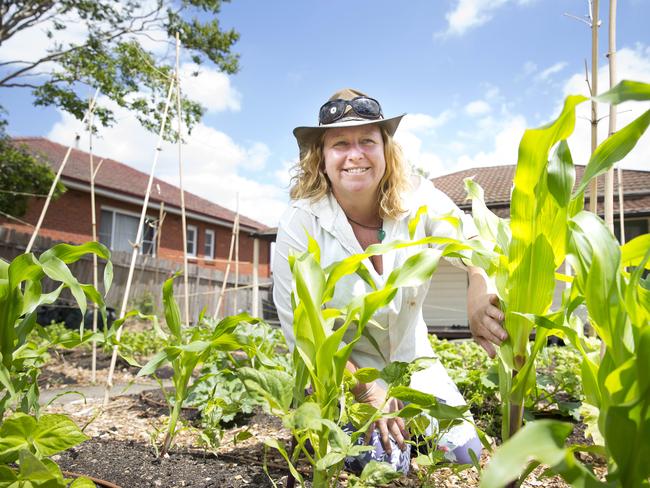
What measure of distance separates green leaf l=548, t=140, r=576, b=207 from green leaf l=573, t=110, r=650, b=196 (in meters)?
0.03

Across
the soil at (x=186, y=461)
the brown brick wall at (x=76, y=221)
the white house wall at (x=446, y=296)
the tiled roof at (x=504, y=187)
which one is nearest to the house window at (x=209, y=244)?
the brown brick wall at (x=76, y=221)

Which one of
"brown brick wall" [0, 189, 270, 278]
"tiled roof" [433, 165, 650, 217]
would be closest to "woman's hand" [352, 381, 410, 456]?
"tiled roof" [433, 165, 650, 217]

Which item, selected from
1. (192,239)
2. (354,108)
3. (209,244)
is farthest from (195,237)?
(354,108)

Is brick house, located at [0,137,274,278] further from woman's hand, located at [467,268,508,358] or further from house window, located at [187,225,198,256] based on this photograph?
woman's hand, located at [467,268,508,358]

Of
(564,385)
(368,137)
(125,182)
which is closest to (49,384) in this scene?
(368,137)

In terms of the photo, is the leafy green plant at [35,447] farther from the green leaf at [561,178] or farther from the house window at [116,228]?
the house window at [116,228]

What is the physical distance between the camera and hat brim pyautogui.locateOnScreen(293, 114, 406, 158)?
6.61ft

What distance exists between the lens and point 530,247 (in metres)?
0.97

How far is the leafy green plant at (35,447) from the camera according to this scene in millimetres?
920

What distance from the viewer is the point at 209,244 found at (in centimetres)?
1717

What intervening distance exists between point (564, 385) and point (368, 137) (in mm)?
1465

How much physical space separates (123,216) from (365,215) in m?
13.0

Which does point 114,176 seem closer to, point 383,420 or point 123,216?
point 123,216

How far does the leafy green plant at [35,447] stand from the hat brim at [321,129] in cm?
146
